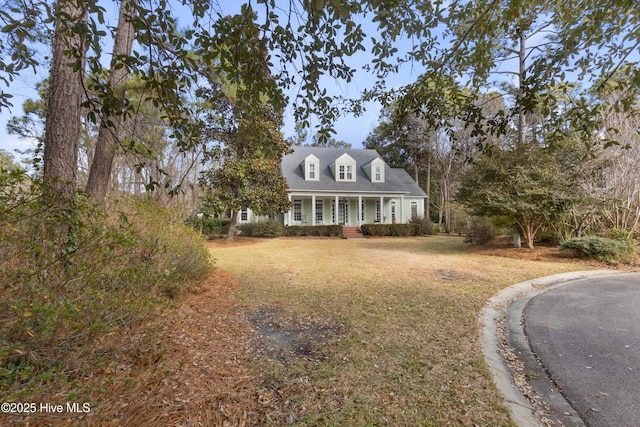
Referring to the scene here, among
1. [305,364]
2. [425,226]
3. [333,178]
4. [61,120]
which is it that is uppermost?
[333,178]

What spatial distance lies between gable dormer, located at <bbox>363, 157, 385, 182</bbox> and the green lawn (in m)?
16.7

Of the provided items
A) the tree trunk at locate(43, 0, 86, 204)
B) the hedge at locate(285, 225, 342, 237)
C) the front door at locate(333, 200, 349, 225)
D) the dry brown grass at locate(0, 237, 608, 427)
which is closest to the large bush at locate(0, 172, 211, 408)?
the dry brown grass at locate(0, 237, 608, 427)

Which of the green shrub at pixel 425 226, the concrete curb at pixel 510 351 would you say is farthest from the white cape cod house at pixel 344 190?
the concrete curb at pixel 510 351

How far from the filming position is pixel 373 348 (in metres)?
3.46

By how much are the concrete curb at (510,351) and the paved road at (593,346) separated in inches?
7.5

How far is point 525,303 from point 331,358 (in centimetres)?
452

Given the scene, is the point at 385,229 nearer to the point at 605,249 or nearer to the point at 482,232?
the point at 482,232

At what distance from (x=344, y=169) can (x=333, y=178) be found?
44.8 inches

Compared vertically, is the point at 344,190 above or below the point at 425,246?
above

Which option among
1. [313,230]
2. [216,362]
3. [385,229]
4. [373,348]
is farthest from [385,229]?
[216,362]

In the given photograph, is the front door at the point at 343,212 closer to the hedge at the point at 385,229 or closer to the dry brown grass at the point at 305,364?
the hedge at the point at 385,229

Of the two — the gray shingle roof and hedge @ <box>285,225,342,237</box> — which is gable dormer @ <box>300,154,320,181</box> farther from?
hedge @ <box>285,225,342,237</box>

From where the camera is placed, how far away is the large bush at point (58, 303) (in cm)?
184

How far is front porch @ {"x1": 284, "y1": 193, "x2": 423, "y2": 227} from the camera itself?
22953 millimetres
